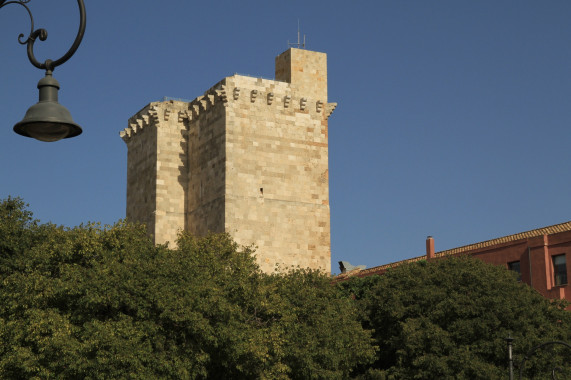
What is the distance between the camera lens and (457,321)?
3909cm

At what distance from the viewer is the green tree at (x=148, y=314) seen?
106ft

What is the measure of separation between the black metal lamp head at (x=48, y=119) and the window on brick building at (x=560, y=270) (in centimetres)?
3364

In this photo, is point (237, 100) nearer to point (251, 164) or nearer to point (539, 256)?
point (251, 164)

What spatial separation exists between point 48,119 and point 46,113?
0.39 feet

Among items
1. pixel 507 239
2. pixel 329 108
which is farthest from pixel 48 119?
pixel 329 108

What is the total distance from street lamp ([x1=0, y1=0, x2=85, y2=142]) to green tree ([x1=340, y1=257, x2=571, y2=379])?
26903 millimetres

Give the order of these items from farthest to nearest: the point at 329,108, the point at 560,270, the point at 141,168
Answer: the point at 141,168 < the point at 329,108 < the point at 560,270

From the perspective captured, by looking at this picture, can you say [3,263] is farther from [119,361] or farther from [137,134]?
[137,134]

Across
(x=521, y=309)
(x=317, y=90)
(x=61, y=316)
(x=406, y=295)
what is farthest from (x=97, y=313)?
(x=317, y=90)

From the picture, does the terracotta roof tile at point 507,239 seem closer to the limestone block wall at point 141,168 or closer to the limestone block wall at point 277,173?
the limestone block wall at point 277,173

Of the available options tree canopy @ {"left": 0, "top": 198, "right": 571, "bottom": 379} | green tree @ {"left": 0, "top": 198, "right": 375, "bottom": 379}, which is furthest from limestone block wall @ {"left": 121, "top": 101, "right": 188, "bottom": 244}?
green tree @ {"left": 0, "top": 198, "right": 375, "bottom": 379}

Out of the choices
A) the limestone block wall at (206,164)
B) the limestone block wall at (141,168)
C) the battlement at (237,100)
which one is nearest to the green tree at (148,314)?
the limestone block wall at (206,164)

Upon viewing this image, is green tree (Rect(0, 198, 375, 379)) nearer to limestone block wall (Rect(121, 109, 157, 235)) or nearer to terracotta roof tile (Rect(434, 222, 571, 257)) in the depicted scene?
terracotta roof tile (Rect(434, 222, 571, 257))

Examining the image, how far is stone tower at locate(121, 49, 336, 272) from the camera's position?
50.9 meters
